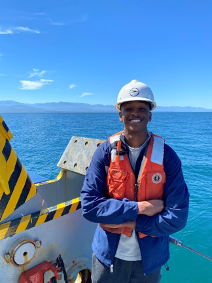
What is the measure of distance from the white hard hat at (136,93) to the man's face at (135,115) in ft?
0.19

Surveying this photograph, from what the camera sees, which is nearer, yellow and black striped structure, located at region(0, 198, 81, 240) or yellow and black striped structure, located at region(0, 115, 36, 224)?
yellow and black striped structure, located at region(0, 115, 36, 224)

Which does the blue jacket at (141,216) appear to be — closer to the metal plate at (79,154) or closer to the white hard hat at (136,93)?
the white hard hat at (136,93)

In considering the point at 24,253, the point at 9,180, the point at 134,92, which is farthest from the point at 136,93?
the point at 24,253

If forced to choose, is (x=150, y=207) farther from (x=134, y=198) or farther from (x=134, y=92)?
(x=134, y=92)

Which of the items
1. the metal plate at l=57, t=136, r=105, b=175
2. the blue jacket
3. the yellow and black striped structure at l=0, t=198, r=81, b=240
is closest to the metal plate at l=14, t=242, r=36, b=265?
the yellow and black striped structure at l=0, t=198, r=81, b=240

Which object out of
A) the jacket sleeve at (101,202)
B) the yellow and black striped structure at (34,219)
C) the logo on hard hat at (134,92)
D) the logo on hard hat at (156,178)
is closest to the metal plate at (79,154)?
the yellow and black striped structure at (34,219)

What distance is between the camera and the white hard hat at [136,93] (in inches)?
75.3

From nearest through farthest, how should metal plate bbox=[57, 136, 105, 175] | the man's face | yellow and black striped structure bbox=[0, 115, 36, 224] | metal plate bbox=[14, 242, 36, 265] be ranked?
yellow and black striped structure bbox=[0, 115, 36, 224] < metal plate bbox=[14, 242, 36, 265] < the man's face < metal plate bbox=[57, 136, 105, 175]

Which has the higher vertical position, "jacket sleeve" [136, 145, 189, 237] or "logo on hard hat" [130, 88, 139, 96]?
"logo on hard hat" [130, 88, 139, 96]

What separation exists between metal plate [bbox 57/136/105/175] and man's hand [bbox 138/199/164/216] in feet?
4.14

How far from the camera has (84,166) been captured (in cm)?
298

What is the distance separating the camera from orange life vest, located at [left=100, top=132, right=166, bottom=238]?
182 centimetres

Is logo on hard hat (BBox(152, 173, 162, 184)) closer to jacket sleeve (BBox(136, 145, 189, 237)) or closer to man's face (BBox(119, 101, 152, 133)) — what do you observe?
jacket sleeve (BBox(136, 145, 189, 237))

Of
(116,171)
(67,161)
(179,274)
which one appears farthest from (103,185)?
(179,274)
